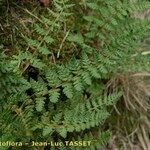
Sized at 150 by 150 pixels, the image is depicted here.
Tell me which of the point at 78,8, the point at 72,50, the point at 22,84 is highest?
the point at 78,8

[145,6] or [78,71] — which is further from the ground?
[145,6]

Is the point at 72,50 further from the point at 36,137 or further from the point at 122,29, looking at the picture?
the point at 36,137

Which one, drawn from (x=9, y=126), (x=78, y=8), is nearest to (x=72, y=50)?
(x=78, y=8)

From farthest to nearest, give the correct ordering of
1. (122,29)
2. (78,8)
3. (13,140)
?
(78,8) → (122,29) → (13,140)

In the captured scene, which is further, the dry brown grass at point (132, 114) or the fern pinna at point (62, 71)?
the dry brown grass at point (132, 114)

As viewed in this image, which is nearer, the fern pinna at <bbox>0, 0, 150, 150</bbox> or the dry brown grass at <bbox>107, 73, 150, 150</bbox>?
the fern pinna at <bbox>0, 0, 150, 150</bbox>

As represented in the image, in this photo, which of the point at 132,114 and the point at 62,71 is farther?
the point at 132,114

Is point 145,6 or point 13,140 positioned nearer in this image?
point 13,140

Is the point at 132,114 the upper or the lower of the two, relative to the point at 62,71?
lower
